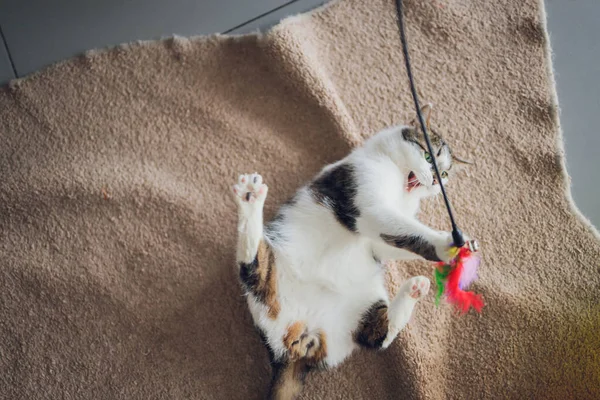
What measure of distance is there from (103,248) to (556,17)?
4.41 ft

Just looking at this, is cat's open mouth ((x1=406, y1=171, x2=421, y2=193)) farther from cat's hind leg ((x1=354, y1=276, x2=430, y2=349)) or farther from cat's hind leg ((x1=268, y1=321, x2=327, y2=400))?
cat's hind leg ((x1=268, y1=321, x2=327, y2=400))

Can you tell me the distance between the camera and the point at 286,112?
1310mm

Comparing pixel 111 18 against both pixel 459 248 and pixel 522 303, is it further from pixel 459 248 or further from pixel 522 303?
pixel 522 303

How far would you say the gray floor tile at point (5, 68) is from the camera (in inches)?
51.8

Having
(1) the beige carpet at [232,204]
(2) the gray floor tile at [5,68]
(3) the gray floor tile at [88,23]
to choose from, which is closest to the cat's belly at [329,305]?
(1) the beige carpet at [232,204]

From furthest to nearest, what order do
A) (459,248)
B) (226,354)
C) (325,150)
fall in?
(325,150) < (226,354) < (459,248)

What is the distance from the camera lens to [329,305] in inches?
40.9

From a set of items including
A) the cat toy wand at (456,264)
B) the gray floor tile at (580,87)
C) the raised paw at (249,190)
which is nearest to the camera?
the cat toy wand at (456,264)

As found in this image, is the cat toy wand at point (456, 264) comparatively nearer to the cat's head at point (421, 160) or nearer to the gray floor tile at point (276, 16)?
the cat's head at point (421, 160)

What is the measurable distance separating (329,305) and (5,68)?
1.06 meters

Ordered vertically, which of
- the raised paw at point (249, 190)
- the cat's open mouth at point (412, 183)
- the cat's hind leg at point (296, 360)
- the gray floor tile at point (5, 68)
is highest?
the gray floor tile at point (5, 68)

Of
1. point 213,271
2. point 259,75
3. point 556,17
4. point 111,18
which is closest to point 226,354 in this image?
point 213,271

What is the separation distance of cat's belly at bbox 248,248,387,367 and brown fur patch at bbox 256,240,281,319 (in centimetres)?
1

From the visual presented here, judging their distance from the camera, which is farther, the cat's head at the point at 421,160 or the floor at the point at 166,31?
the floor at the point at 166,31
